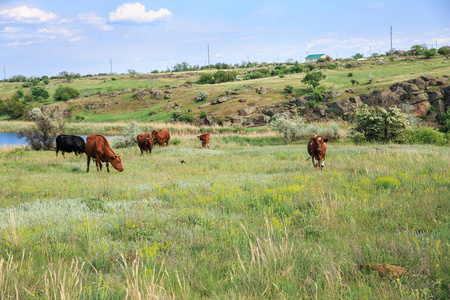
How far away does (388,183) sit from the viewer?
9141 mm

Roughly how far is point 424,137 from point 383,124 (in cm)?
394

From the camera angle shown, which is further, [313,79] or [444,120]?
[313,79]

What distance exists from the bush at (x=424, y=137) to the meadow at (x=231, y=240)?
19.7 metres

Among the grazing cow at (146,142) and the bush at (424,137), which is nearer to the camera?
the grazing cow at (146,142)

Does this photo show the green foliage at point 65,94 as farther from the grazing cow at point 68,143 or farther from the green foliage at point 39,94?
the grazing cow at point 68,143

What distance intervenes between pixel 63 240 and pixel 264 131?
39.1 m

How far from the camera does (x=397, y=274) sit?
3850 millimetres

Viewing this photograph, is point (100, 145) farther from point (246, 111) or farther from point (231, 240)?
point (246, 111)

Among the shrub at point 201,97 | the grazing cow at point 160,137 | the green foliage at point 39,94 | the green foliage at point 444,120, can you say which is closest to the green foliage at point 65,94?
the green foliage at point 39,94

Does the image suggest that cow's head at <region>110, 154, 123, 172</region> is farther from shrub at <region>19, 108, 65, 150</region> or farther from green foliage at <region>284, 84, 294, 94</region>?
green foliage at <region>284, 84, 294, 94</region>

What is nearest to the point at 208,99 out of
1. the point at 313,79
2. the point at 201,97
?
the point at 201,97

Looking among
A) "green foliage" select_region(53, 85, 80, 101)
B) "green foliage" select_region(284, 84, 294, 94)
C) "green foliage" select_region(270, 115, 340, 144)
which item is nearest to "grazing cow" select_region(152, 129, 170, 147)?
"green foliage" select_region(270, 115, 340, 144)

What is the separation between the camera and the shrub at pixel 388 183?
901 centimetres

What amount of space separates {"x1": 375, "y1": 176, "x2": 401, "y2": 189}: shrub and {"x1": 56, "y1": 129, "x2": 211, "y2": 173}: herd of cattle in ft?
36.7
